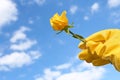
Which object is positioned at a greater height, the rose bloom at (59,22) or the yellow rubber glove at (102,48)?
the rose bloom at (59,22)

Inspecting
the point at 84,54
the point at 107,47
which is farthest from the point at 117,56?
the point at 84,54

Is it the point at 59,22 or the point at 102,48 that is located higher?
the point at 59,22

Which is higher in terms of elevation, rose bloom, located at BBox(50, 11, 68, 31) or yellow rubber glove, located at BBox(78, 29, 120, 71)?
rose bloom, located at BBox(50, 11, 68, 31)

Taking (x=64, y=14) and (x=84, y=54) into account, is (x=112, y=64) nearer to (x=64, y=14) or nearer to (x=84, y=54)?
(x=84, y=54)
